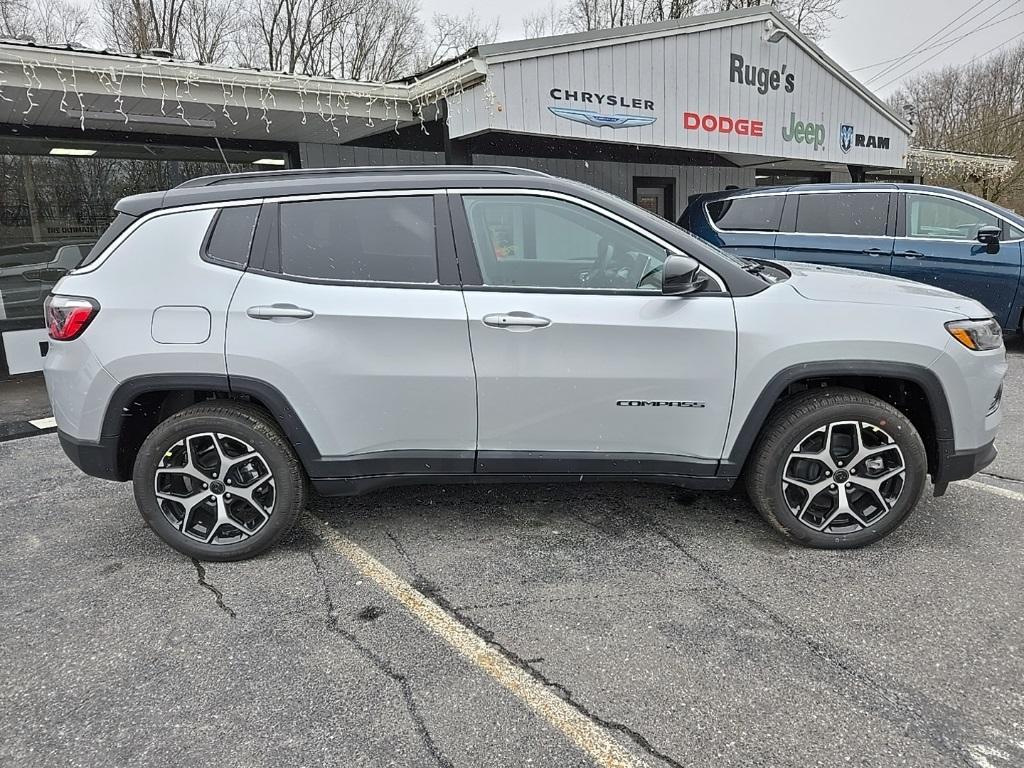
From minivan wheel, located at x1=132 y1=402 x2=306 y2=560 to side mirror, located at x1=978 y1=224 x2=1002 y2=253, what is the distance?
7.53 metres

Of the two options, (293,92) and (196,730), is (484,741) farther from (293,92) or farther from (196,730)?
(293,92)

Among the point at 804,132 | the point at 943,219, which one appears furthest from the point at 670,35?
the point at 943,219

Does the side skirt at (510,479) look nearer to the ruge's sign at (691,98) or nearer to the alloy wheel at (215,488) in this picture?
the alloy wheel at (215,488)

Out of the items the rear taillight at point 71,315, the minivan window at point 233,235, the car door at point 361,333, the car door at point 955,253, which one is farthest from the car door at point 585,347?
the car door at point 955,253

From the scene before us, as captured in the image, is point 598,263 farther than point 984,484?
No

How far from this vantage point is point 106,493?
13.8 ft

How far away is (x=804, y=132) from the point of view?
11125 millimetres

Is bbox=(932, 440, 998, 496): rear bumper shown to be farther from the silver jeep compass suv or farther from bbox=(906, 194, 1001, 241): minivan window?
bbox=(906, 194, 1001, 241): minivan window

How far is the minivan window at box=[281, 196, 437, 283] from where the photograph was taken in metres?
3.05

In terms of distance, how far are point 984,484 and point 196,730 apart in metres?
4.26

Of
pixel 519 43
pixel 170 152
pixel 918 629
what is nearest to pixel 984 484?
pixel 918 629

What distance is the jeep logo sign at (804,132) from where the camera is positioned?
10.9m

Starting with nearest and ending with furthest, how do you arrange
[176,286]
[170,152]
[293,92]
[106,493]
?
[176,286] < [106,493] < [293,92] < [170,152]

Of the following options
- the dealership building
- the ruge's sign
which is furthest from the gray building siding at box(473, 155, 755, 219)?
the ruge's sign
